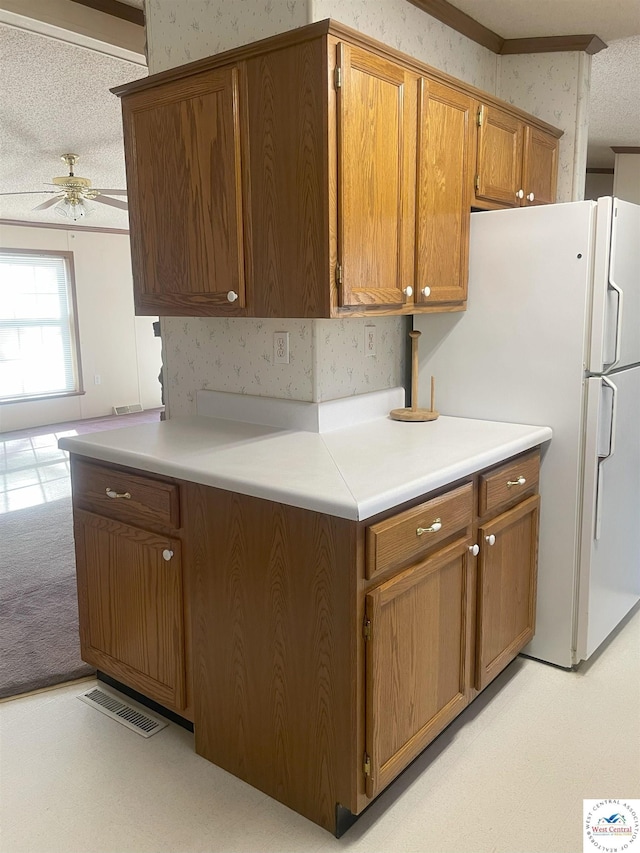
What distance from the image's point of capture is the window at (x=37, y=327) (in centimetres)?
768

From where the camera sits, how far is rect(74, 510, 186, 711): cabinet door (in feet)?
6.85

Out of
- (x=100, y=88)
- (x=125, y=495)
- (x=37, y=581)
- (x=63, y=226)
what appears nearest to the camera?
(x=125, y=495)

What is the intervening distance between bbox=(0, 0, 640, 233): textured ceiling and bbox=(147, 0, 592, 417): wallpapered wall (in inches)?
9.0

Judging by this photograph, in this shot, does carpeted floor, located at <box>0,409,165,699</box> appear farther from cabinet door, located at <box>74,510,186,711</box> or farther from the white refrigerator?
the white refrigerator

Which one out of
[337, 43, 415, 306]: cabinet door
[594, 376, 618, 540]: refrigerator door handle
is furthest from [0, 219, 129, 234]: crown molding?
[594, 376, 618, 540]: refrigerator door handle

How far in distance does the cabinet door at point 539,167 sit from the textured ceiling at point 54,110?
6.58 ft

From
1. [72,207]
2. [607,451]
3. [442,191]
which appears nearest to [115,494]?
[442,191]

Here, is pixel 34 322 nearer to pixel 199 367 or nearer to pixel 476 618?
pixel 199 367

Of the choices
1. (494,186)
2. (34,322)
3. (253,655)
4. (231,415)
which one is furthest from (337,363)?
(34,322)

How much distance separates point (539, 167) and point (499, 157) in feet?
1.38

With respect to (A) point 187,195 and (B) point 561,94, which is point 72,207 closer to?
(A) point 187,195

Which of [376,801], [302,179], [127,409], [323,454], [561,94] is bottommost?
[376,801]

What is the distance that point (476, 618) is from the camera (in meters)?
2.17

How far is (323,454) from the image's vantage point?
2068 mm
